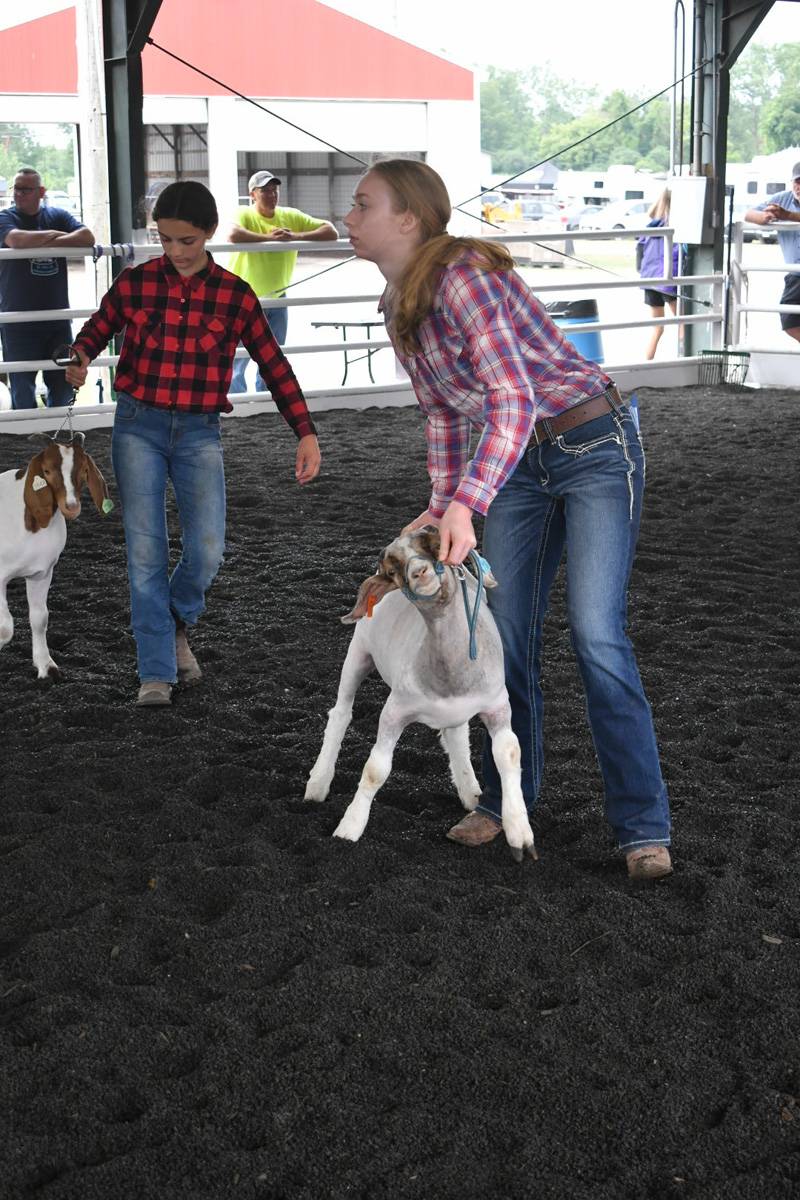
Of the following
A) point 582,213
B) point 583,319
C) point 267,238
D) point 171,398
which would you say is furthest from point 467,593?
point 582,213

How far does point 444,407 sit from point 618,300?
21.9 metres

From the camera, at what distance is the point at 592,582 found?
2.84 meters

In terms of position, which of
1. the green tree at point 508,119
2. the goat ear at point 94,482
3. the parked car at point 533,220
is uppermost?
the green tree at point 508,119

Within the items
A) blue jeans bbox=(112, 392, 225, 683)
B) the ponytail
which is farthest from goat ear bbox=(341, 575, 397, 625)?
blue jeans bbox=(112, 392, 225, 683)

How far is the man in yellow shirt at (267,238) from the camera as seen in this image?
10.4 m

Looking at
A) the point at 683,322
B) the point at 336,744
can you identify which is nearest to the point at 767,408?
the point at 683,322

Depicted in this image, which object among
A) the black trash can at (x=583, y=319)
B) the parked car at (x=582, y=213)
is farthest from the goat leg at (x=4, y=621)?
the parked car at (x=582, y=213)

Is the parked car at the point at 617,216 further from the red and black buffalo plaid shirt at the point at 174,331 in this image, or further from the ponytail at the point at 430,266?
the ponytail at the point at 430,266

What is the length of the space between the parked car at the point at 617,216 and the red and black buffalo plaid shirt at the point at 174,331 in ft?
91.6

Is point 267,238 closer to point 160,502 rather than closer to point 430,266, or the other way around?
point 160,502

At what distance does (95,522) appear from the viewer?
23.1ft

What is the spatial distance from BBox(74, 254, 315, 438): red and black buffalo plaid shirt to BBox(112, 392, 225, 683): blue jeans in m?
0.07

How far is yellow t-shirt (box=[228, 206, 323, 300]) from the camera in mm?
10484

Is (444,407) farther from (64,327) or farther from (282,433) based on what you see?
(64,327)
